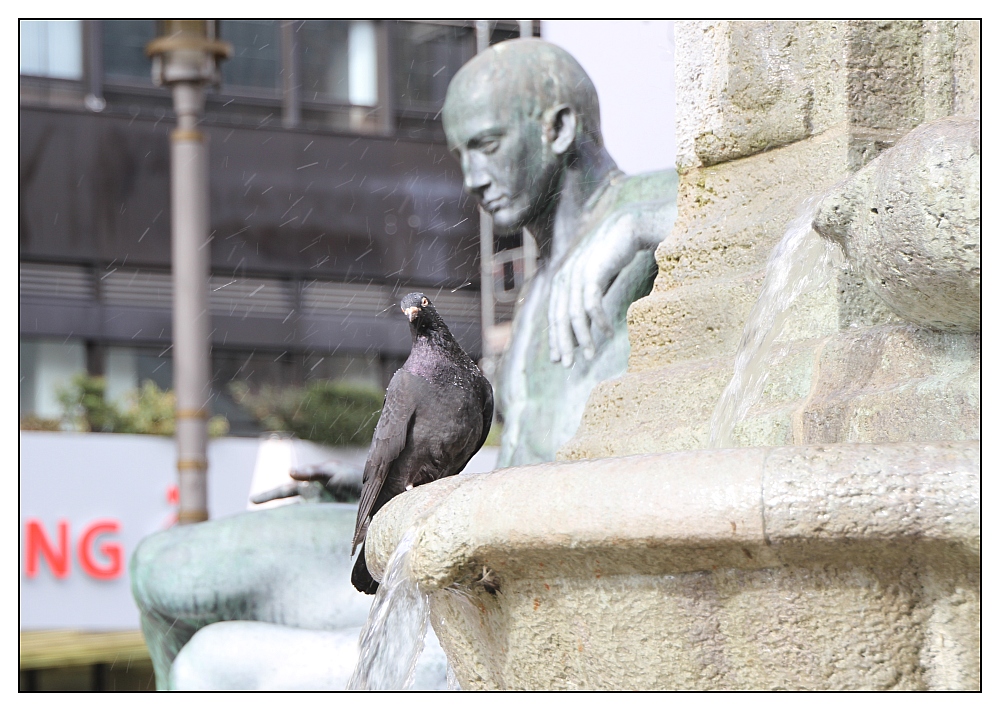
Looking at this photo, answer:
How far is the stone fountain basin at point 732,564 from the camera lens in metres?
1.56

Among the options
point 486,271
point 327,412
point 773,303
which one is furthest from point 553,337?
point 486,271

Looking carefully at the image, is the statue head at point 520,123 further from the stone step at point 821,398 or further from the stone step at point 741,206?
the stone step at point 821,398

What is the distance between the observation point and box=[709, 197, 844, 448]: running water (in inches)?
97.7

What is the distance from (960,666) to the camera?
1.67 meters

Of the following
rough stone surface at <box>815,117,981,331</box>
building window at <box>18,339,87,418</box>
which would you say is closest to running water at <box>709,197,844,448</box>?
rough stone surface at <box>815,117,981,331</box>

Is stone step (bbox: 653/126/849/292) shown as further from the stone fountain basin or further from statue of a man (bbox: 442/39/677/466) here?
the stone fountain basin

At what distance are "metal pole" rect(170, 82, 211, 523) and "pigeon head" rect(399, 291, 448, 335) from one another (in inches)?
180

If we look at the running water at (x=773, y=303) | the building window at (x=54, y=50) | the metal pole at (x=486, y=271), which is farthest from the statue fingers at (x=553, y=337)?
the building window at (x=54, y=50)

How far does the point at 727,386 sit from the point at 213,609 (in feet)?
6.30

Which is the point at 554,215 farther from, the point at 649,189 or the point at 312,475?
the point at 312,475

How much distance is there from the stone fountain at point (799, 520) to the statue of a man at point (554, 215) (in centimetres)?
125

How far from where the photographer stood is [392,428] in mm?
3051
